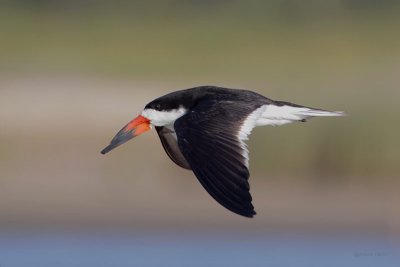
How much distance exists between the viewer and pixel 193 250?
1109 centimetres

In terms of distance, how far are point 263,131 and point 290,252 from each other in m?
2.04

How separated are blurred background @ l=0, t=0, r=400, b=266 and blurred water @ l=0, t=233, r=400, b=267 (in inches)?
0.7

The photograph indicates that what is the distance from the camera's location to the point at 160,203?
1207 centimetres

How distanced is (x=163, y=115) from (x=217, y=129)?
93cm

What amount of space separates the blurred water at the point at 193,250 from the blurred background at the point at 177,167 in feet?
0.06

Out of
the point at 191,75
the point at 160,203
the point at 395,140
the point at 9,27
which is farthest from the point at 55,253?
the point at 9,27

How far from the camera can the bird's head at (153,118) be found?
8.09 metres

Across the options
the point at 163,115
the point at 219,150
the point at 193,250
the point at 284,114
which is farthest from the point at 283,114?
the point at 193,250

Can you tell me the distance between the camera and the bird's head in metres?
8.09

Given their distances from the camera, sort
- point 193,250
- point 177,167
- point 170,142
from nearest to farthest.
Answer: point 170,142, point 193,250, point 177,167

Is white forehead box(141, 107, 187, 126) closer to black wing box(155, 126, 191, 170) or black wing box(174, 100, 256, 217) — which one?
black wing box(155, 126, 191, 170)

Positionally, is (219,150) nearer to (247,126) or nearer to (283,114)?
(247,126)

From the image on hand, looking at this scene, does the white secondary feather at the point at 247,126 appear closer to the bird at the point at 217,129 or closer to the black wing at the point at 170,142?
the bird at the point at 217,129

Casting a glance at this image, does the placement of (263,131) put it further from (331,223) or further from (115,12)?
(115,12)
